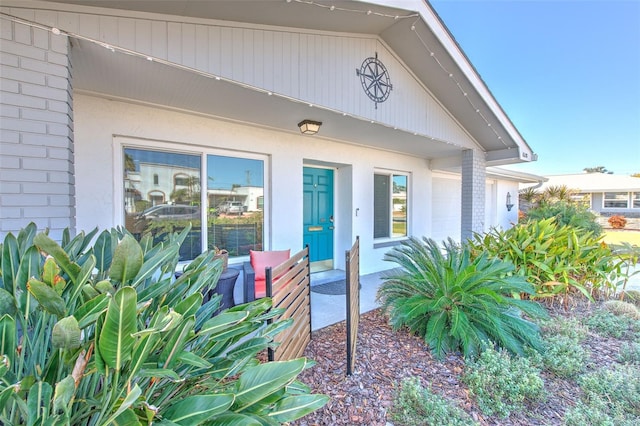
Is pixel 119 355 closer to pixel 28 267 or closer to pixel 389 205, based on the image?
pixel 28 267

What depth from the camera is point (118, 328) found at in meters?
0.84

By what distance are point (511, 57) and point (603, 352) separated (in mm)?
11773

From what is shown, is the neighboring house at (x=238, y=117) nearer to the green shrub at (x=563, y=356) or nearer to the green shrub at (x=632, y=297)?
the green shrub at (x=632, y=297)

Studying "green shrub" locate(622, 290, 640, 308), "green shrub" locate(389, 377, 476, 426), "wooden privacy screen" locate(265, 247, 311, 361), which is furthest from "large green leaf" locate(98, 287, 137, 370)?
"green shrub" locate(622, 290, 640, 308)

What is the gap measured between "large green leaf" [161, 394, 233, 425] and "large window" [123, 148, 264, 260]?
3.06 m

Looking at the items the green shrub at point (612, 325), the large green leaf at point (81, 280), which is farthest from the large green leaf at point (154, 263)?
the green shrub at point (612, 325)

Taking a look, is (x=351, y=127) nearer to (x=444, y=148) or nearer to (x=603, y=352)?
(x=444, y=148)

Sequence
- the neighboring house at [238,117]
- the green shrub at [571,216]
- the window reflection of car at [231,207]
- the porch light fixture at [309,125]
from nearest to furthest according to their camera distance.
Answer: the neighboring house at [238,117] < the porch light fixture at [309,125] < the window reflection of car at [231,207] < the green shrub at [571,216]

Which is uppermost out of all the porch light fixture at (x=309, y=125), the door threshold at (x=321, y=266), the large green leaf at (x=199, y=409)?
the porch light fixture at (x=309, y=125)

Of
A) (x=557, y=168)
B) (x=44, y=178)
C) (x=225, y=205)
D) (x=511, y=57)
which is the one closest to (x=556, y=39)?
(x=511, y=57)

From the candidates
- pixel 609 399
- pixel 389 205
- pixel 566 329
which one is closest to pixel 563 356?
pixel 609 399

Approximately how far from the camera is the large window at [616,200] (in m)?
19.9

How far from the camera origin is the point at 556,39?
31.8 feet

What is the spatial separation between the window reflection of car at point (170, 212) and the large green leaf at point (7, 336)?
3078 millimetres
